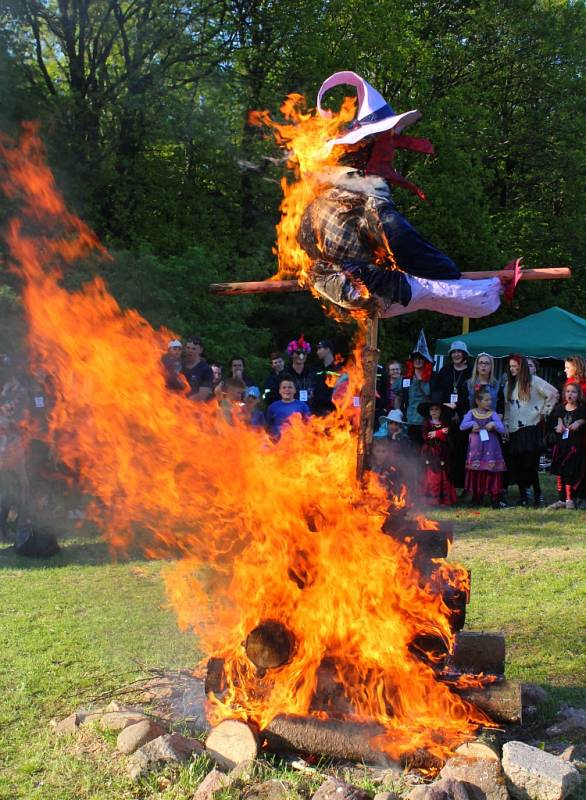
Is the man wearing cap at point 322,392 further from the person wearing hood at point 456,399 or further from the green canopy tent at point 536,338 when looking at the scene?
the green canopy tent at point 536,338

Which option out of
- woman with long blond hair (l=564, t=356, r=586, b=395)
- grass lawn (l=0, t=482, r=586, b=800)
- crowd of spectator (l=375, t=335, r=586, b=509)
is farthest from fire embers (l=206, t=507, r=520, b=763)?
woman with long blond hair (l=564, t=356, r=586, b=395)

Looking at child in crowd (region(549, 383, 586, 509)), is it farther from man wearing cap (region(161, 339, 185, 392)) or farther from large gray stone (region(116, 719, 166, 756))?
large gray stone (region(116, 719, 166, 756))

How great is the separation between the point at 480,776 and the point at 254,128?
13.4 m

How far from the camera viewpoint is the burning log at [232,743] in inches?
165

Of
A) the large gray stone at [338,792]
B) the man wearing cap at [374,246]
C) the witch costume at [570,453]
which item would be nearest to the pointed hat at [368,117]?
the man wearing cap at [374,246]

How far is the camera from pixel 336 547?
4551 mm

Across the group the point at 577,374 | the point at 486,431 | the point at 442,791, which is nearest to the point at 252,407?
the point at 486,431

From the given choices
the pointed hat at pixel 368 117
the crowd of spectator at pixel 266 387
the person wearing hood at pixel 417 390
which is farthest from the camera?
the person wearing hood at pixel 417 390

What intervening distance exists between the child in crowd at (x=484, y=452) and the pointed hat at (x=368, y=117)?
25.2 ft

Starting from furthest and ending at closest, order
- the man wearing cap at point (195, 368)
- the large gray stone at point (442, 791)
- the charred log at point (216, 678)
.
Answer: the man wearing cap at point (195, 368), the charred log at point (216, 678), the large gray stone at point (442, 791)

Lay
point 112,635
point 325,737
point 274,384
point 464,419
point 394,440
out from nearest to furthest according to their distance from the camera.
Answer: point 325,737, point 112,635, point 274,384, point 464,419, point 394,440

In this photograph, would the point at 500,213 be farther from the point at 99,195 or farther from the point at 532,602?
the point at 532,602

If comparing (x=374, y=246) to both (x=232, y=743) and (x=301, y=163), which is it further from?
A: (x=232, y=743)

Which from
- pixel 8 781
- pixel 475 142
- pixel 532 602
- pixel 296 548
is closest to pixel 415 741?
pixel 296 548
